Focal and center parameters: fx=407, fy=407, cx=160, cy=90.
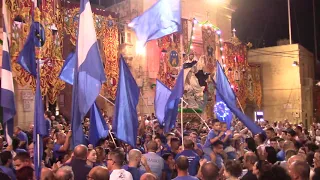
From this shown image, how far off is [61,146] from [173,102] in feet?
9.32

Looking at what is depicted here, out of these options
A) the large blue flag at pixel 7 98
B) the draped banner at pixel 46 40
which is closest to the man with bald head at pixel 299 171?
the large blue flag at pixel 7 98

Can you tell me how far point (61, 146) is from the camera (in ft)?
26.4

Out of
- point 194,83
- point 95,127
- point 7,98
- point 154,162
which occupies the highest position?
point 194,83

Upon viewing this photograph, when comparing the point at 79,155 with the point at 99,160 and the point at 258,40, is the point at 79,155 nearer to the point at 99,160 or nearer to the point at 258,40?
the point at 99,160

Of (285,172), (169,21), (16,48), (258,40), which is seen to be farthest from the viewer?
(258,40)

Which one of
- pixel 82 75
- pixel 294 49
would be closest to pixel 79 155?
pixel 82 75

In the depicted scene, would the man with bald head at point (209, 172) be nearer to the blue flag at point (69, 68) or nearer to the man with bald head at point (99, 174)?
the man with bald head at point (99, 174)

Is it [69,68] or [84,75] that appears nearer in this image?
[84,75]

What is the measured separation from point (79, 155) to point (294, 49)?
94.4 ft

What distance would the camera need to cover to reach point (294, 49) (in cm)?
3184

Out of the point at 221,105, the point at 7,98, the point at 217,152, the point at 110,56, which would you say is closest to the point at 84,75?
the point at 7,98

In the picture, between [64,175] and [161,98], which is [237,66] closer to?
[161,98]

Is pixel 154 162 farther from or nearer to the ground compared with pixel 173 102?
nearer to the ground

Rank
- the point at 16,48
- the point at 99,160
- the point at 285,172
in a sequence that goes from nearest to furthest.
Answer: the point at 285,172 < the point at 99,160 < the point at 16,48
